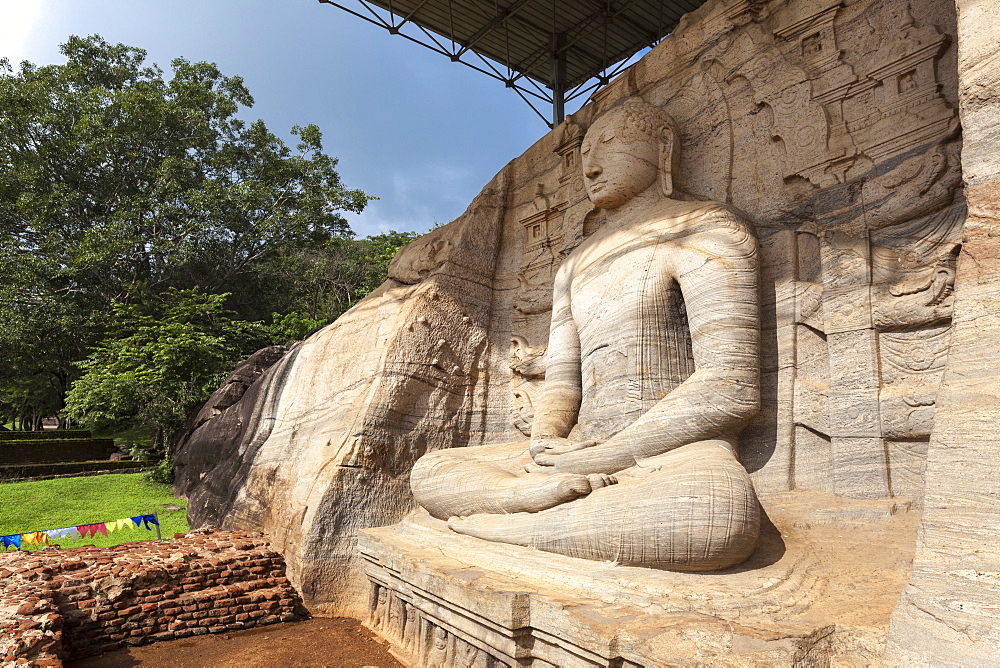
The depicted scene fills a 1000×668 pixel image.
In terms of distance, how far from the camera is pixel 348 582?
5285 millimetres

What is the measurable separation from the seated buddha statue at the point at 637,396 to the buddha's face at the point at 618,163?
11 millimetres

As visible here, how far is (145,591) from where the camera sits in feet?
16.1

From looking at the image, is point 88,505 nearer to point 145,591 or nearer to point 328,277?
point 145,591

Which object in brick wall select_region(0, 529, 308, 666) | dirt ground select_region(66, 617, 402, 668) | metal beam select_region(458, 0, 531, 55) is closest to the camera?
dirt ground select_region(66, 617, 402, 668)

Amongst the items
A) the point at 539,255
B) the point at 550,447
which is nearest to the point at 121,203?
the point at 539,255

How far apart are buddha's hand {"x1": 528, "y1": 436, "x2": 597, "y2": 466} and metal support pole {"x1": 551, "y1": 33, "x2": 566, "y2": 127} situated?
7168 mm

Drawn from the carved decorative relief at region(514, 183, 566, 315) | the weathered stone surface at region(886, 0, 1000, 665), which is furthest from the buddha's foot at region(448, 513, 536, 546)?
the carved decorative relief at region(514, 183, 566, 315)

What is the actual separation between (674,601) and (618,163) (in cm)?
331

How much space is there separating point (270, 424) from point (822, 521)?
5724 mm

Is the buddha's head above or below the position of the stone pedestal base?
above

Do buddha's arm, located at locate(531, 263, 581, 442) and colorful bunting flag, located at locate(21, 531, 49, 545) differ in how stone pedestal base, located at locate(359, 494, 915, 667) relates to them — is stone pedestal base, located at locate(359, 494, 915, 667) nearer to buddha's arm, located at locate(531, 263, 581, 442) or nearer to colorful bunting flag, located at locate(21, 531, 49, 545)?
buddha's arm, located at locate(531, 263, 581, 442)

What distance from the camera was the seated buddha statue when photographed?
307 centimetres

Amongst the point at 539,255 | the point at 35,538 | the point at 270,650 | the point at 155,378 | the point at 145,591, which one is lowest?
the point at 270,650

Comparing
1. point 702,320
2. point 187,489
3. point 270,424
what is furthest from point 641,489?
point 187,489
